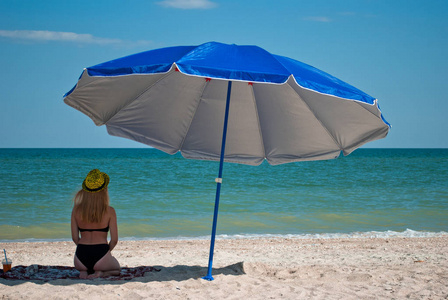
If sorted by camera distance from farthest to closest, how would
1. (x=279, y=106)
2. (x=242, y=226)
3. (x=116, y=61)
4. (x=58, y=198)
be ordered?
(x=58, y=198) < (x=242, y=226) < (x=279, y=106) < (x=116, y=61)

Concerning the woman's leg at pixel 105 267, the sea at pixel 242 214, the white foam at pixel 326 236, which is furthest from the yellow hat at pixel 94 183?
the sea at pixel 242 214

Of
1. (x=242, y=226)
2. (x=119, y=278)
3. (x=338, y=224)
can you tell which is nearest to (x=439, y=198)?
(x=338, y=224)

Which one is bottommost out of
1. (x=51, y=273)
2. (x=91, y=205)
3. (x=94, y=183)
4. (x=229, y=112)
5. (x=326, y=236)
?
(x=326, y=236)

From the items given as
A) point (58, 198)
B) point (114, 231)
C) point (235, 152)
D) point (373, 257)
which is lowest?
point (58, 198)

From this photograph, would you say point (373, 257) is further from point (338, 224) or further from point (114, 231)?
point (338, 224)

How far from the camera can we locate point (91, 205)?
400 cm

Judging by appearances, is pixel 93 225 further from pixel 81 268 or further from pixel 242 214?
pixel 242 214

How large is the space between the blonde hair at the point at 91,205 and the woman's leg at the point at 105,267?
16.8 inches

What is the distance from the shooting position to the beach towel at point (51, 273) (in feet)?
14.1

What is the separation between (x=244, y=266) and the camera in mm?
4965

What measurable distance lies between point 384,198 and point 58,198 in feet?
37.6

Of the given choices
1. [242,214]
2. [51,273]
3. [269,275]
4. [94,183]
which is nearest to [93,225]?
[94,183]

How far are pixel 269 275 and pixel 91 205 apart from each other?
80.0 inches

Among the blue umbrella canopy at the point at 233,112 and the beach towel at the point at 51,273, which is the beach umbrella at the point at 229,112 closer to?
the blue umbrella canopy at the point at 233,112
